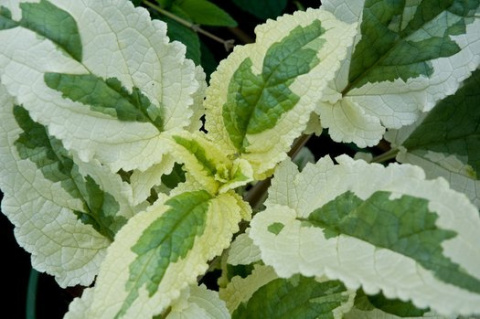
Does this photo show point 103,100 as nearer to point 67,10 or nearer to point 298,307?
point 67,10

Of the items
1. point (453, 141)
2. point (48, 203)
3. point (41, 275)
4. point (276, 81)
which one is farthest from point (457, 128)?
point (41, 275)

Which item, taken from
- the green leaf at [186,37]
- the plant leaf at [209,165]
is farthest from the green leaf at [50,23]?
the green leaf at [186,37]

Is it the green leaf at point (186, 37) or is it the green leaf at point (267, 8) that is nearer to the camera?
the green leaf at point (186, 37)

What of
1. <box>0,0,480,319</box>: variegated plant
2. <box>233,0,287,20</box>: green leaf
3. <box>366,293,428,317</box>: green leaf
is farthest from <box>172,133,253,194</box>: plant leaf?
<box>233,0,287,20</box>: green leaf

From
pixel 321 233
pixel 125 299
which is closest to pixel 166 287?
pixel 125 299

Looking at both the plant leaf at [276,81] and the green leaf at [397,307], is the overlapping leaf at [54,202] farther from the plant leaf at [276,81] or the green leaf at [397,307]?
the green leaf at [397,307]
